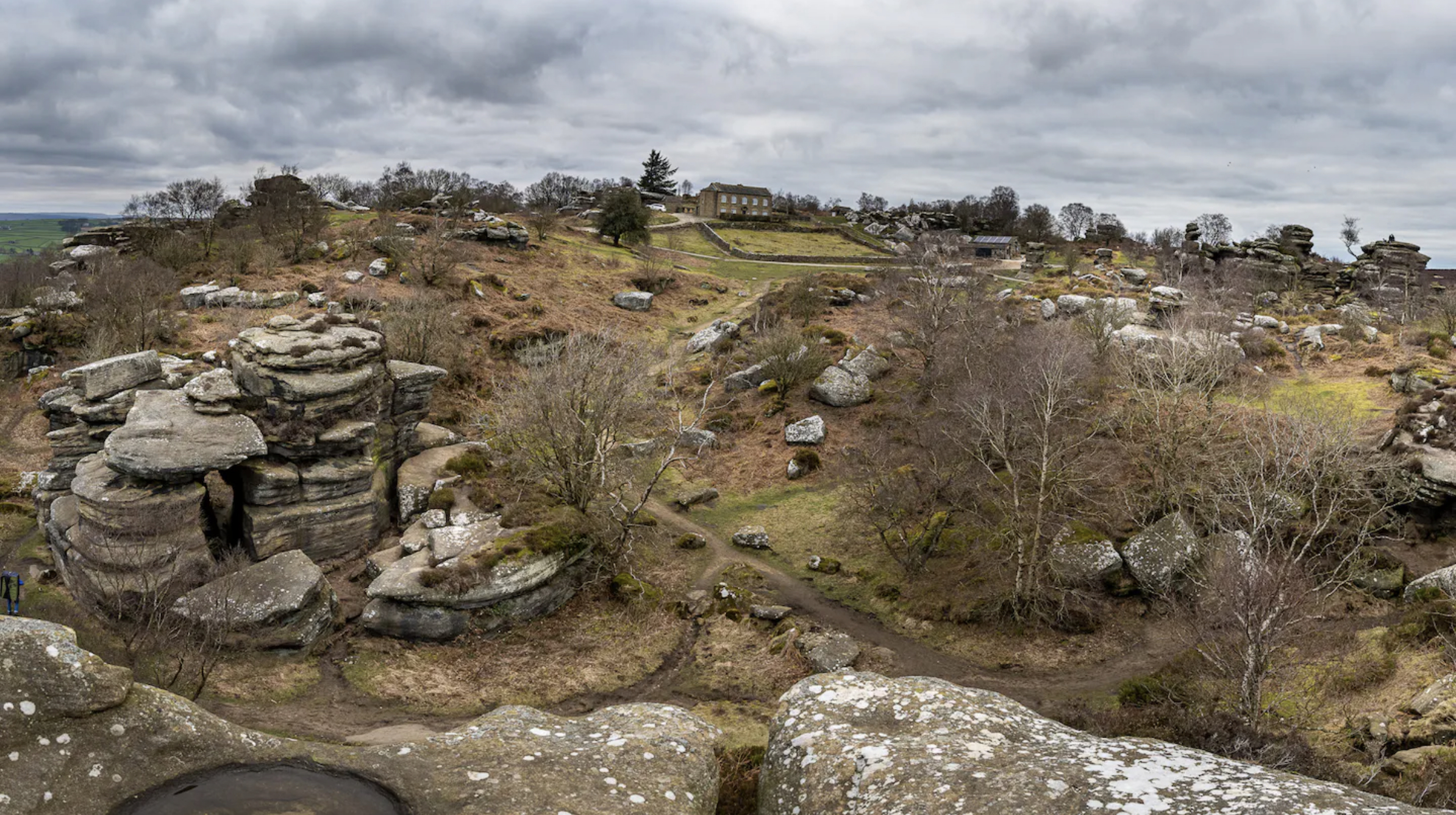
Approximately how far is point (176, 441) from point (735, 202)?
333 feet

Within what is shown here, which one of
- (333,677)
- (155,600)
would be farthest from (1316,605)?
(155,600)

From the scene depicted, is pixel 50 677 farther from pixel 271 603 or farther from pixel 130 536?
pixel 130 536

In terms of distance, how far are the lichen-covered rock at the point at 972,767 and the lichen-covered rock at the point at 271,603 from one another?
17101mm

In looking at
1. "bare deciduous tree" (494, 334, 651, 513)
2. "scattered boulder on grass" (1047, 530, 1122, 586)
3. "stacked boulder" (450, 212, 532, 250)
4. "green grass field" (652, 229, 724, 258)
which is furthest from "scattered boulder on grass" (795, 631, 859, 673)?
"green grass field" (652, 229, 724, 258)

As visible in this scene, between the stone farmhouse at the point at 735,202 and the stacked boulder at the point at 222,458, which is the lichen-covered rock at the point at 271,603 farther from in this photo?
the stone farmhouse at the point at 735,202

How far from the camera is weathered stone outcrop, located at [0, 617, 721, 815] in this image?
8211 millimetres

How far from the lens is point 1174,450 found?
27797 millimetres

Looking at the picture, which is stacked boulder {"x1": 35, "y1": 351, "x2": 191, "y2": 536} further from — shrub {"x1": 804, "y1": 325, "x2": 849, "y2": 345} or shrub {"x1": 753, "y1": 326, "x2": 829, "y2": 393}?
shrub {"x1": 804, "y1": 325, "x2": 849, "y2": 345}

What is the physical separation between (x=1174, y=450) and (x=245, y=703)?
29.1 meters

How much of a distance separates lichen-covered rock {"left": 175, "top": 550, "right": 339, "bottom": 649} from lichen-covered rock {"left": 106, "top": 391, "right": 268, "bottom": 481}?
3.69 metres

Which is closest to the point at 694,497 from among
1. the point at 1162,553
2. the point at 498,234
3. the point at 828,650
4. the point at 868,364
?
the point at 828,650

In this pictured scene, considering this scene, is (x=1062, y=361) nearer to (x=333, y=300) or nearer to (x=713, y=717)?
(x=713, y=717)

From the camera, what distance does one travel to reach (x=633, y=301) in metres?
65.2

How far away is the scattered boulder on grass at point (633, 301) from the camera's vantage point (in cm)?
6506
